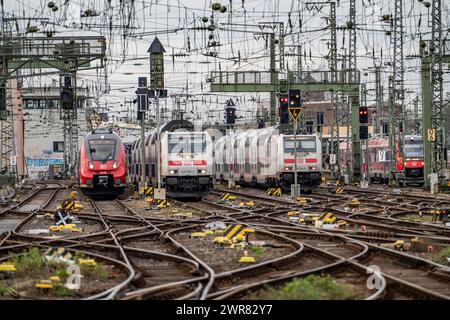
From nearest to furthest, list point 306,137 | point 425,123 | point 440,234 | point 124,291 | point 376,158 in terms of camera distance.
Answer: point 124,291 → point 440,234 → point 306,137 → point 425,123 → point 376,158

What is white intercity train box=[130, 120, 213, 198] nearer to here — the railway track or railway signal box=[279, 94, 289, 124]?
railway signal box=[279, 94, 289, 124]

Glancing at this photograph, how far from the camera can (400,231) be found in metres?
20.7

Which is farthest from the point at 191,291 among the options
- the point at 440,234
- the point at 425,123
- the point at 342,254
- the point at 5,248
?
the point at 425,123

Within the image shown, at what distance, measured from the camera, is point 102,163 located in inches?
1517

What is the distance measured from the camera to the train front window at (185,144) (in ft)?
124

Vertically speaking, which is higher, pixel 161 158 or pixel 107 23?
pixel 107 23

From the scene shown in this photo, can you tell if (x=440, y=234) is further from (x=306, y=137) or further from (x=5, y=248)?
(x=306, y=137)

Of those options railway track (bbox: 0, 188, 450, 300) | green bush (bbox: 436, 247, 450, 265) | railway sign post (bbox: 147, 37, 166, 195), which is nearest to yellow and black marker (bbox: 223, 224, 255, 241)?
railway track (bbox: 0, 188, 450, 300)

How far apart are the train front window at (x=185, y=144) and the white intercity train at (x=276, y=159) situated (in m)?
6.66

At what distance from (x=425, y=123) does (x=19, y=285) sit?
129 ft

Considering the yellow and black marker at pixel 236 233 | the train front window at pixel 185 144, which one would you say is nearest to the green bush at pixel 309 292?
the yellow and black marker at pixel 236 233

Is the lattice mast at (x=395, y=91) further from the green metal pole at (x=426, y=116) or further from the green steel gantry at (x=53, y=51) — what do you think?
the green steel gantry at (x=53, y=51)

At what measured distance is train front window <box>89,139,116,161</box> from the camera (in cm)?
3875

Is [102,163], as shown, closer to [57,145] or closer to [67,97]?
[67,97]
